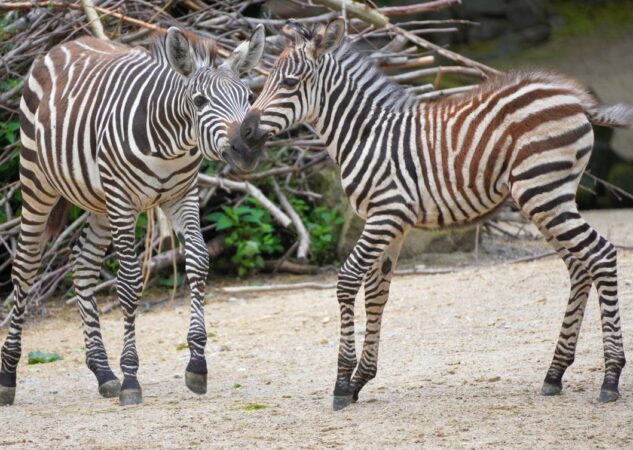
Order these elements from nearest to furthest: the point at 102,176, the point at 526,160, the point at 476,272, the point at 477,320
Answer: the point at 526,160 < the point at 102,176 < the point at 477,320 < the point at 476,272

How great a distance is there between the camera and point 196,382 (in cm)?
584

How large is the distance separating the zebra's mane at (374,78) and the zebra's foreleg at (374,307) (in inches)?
32.1

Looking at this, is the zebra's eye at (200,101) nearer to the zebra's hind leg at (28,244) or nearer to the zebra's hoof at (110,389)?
the zebra's hind leg at (28,244)

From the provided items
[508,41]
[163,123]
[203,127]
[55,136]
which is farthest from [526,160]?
[508,41]

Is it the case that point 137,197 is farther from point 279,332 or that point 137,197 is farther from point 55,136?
point 279,332

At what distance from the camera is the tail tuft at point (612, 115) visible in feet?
16.5

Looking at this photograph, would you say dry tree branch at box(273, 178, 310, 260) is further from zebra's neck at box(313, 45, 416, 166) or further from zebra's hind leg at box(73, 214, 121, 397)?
zebra's neck at box(313, 45, 416, 166)

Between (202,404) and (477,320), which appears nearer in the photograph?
(202,404)

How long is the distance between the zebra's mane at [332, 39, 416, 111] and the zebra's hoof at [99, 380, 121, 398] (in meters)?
2.56

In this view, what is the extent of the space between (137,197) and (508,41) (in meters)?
10.7

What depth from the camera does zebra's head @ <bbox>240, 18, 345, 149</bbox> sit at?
17.5 feet

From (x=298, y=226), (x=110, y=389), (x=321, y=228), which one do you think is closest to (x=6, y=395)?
(x=110, y=389)

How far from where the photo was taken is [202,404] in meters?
5.64

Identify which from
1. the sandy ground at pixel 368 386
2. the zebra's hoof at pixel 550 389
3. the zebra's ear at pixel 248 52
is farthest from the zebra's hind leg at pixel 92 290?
the zebra's hoof at pixel 550 389
